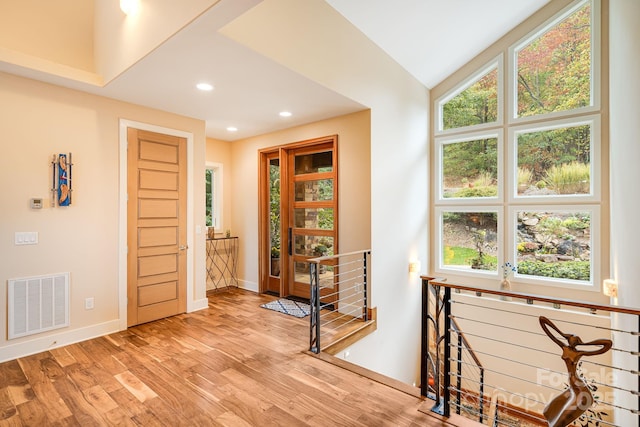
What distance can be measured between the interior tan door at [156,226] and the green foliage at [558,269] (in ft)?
16.7

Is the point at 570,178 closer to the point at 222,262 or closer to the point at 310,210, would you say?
the point at 310,210

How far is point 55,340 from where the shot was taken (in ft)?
10.6

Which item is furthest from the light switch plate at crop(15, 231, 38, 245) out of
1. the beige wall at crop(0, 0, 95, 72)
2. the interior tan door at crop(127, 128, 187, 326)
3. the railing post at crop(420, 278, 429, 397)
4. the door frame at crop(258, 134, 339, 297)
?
the railing post at crop(420, 278, 429, 397)

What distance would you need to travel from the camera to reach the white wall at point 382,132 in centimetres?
295

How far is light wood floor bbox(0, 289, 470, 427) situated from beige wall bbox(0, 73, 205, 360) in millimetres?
365

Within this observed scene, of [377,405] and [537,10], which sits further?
[537,10]

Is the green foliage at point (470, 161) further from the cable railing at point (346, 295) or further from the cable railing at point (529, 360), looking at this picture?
the cable railing at point (346, 295)

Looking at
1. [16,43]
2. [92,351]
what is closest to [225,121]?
[16,43]

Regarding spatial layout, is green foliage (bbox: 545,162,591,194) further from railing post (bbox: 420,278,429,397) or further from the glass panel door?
railing post (bbox: 420,278,429,397)

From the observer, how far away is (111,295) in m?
3.63

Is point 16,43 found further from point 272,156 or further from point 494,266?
point 494,266

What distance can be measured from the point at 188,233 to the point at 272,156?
1878 millimetres

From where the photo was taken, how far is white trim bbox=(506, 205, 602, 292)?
171 inches

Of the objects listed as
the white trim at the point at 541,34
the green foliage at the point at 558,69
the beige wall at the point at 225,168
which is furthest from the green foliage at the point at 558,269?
the beige wall at the point at 225,168
